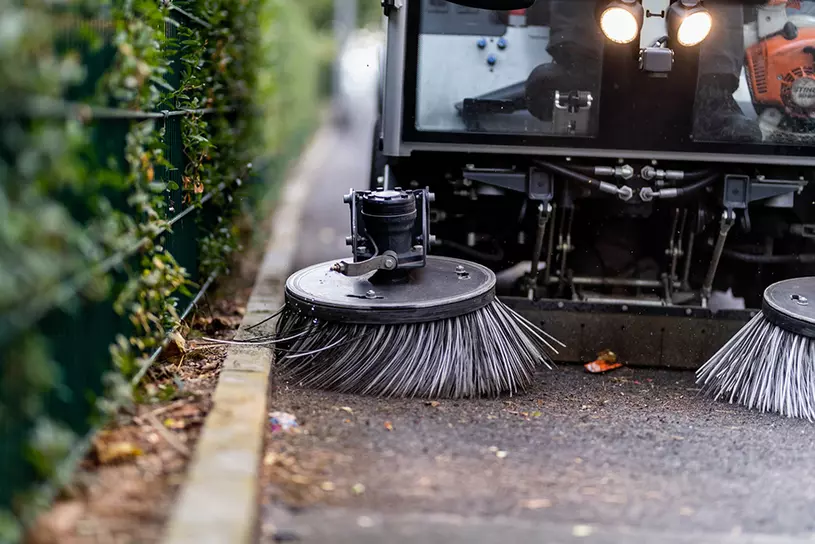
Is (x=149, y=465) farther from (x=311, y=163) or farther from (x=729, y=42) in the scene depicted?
(x=311, y=163)

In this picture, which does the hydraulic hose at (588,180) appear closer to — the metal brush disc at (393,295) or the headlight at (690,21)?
the metal brush disc at (393,295)

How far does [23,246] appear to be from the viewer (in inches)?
77.3

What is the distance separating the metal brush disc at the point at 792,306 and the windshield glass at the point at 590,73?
2.31ft

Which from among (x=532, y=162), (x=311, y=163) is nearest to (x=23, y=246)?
(x=532, y=162)

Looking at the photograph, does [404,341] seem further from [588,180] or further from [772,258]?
[772,258]

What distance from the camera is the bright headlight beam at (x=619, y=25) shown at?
158 inches

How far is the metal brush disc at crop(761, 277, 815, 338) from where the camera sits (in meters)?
3.69

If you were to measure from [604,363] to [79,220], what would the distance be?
2789mm

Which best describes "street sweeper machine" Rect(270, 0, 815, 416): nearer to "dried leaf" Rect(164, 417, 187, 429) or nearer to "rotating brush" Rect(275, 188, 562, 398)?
"rotating brush" Rect(275, 188, 562, 398)

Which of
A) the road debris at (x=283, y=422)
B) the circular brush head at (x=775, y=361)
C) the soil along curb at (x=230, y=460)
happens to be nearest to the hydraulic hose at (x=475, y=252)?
the soil along curb at (x=230, y=460)

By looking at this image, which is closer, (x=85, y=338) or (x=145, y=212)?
(x=85, y=338)

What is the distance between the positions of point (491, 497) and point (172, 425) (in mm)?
1034

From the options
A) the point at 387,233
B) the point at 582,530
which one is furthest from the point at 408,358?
the point at 582,530

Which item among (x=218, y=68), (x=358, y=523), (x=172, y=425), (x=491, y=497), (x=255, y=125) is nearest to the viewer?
(x=358, y=523)
